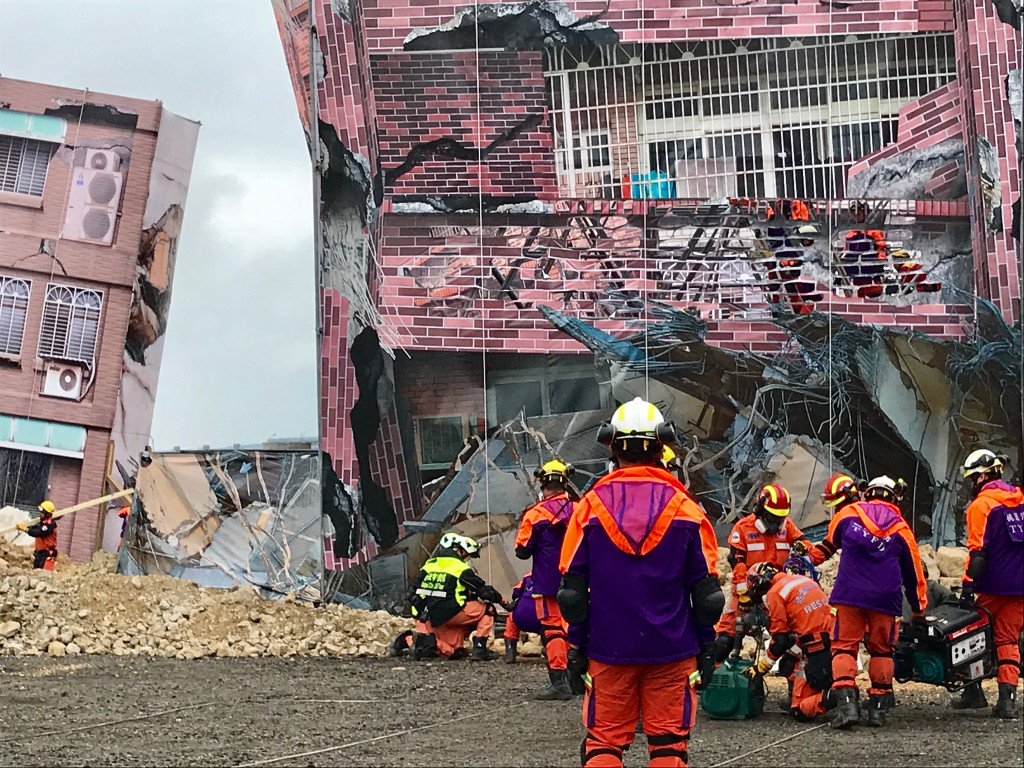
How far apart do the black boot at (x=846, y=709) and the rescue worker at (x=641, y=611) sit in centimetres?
342


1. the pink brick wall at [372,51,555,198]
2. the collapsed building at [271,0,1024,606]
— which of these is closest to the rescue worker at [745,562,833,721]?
the collapsed building at [271,0,1024,606]

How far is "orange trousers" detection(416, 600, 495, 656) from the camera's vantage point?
13.8 metres

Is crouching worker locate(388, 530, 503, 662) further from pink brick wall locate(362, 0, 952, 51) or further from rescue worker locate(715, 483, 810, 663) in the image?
pink brick wall locate(362, 0, 952, 51)

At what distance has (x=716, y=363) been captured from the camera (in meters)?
16.2

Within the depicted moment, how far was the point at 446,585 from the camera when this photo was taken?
13.6m

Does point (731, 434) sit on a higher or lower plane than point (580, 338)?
lower

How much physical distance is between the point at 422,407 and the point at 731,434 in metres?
3.99

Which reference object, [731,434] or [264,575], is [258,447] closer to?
[264,575]

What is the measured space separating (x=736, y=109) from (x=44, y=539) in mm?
12701

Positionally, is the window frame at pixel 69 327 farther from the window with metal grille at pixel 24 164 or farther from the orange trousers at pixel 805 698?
the orange trousers at pixel 805 698

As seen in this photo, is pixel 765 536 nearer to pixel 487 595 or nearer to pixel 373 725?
pixel 373 725

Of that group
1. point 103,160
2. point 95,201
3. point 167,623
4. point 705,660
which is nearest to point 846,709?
point 705,660

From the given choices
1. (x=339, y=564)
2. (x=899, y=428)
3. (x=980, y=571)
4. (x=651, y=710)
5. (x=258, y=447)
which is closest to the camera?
(x=651, y=710)

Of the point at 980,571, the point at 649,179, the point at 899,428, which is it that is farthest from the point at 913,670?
the point at 649,179
